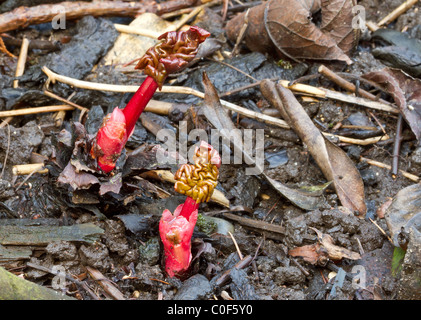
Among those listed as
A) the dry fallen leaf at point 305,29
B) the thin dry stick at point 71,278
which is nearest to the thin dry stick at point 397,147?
the dry fallen leaf at point 305,29

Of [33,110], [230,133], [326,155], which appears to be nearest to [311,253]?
[326,155]

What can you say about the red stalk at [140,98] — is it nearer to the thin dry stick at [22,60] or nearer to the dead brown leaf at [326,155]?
the dead brown leaf at [326,155]

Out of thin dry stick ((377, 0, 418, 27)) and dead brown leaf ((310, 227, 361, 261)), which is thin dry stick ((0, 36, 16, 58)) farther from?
thin dry stick ((377, 0, 418, 27))

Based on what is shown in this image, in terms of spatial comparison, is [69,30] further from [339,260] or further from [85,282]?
[339,260]

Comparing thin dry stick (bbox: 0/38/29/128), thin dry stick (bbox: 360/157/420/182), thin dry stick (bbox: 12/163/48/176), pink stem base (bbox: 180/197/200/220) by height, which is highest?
pink stem base (bbox: 180/197/200/220)

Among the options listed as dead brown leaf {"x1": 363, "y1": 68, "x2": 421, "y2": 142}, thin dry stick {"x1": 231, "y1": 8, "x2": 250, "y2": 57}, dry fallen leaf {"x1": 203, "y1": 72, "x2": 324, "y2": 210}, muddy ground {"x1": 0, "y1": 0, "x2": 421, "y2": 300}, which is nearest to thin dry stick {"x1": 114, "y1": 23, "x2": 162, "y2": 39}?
muddy ground {"x1": 0, "y1": 0, "x2": 421, "y2": 300}

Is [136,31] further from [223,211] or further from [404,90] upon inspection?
[404,90]
